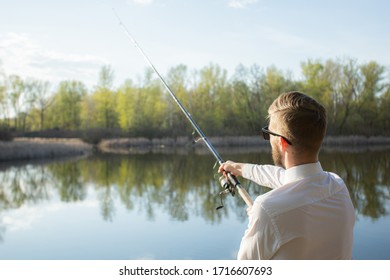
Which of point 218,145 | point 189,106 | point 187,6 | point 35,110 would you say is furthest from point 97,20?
point 35,110

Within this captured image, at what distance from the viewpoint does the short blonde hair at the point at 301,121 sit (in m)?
1.03

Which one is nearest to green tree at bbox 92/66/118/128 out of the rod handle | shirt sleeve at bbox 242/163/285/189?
the rod handle

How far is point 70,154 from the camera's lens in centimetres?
1473

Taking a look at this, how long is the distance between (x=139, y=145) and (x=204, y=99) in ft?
28.7

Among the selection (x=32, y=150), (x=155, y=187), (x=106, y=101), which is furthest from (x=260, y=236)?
(x=106, y=101)

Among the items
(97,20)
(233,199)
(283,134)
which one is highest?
(97,20)

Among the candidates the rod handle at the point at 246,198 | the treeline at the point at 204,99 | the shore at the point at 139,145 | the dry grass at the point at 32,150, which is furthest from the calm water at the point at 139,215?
the treeline at the point at 204,99

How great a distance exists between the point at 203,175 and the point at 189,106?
1769cm

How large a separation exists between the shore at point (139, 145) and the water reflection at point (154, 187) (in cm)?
209

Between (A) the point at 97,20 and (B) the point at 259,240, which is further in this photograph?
(A) the point at 97,20

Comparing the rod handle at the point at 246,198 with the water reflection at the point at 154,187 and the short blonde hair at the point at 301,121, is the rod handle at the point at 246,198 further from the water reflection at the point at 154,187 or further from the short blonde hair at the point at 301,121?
the water reflection at the point at 154,187

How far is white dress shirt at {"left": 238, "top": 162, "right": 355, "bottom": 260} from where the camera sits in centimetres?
96

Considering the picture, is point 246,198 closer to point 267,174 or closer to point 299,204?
point 267,174
